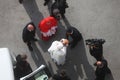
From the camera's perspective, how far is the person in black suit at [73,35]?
1527 cm

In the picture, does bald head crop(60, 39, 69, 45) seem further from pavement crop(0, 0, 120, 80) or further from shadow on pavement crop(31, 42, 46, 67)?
shadow on pavement crop(31, 42, 46, 67)

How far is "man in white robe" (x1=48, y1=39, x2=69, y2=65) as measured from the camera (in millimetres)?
14631

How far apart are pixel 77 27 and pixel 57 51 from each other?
6.66 ft

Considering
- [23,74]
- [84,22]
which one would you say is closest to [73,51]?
[84,22]

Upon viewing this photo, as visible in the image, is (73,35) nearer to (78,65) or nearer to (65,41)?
(65,41)

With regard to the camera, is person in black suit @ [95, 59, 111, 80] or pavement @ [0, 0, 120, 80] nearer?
person in black suit @ [95, 59, 111, 80]

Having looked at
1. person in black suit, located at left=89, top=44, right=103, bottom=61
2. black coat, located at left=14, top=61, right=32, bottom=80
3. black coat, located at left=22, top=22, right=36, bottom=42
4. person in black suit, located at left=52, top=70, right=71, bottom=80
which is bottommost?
person in black suit, located at left=52, top=70, right=71, bottom=80

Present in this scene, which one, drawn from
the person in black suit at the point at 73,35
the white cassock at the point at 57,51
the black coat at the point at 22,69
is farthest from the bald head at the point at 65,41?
the black coat at the point at 22,69

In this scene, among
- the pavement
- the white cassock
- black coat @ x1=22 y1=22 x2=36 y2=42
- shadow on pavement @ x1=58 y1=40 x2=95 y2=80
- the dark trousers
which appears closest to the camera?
the white cassock

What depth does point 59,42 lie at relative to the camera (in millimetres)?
14805

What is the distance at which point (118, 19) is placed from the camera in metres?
16.5

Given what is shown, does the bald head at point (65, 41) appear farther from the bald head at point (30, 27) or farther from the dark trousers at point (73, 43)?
the bald head at point (30, 27)

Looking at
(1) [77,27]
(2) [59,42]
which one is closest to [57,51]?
(2) [59,42]

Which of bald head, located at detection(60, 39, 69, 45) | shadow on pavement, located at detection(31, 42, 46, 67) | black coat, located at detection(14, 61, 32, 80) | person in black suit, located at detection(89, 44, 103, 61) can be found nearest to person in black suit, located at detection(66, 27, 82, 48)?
bald head, located at detection(60, 39, 69, 45)
